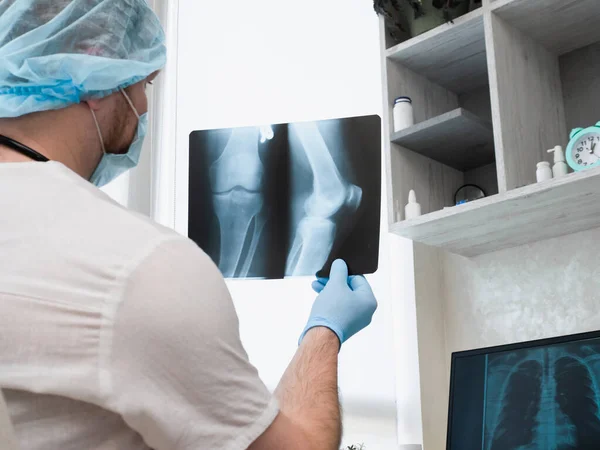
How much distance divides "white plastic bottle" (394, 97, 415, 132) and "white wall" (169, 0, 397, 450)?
29cm

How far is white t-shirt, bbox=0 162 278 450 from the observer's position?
2.20ft

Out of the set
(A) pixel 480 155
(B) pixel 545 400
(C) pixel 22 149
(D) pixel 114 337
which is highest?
(A) pixel 480 155

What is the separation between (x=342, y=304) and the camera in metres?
1.24

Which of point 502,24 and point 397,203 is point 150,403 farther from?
point 502,24

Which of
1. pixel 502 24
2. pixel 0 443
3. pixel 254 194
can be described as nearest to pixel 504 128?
pixel 502 24

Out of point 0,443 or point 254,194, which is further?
point 254,194

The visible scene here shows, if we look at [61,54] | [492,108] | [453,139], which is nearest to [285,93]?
[453,139]

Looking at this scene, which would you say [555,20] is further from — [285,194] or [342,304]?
[342,304]

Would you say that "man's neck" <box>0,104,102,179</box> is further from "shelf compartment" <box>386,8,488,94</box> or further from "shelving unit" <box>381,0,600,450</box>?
"shelf compartment" <box>386,8,488,94</box>

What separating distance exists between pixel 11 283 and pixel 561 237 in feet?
5.28

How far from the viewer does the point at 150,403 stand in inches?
27.1

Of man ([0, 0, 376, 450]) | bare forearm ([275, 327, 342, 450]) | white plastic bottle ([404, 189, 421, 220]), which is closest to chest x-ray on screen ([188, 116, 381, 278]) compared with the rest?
white plastic bottle ([404, 189, 421, 220])

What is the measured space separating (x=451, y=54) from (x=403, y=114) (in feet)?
0.74

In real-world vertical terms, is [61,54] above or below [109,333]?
above
